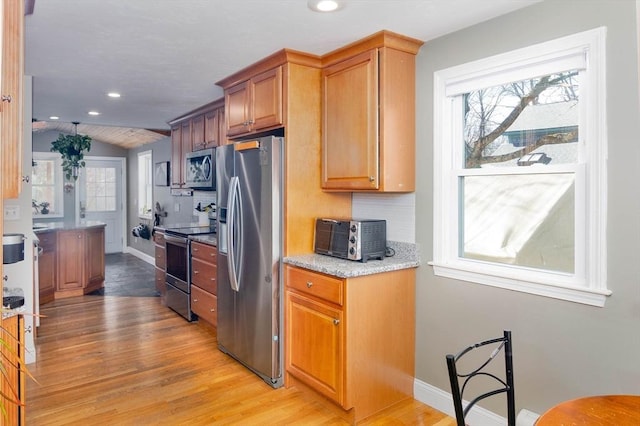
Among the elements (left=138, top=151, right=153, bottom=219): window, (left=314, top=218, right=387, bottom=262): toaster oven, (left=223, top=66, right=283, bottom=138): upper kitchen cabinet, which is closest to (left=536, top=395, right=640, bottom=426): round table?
(left=314, top=218, right=387, bottom=262): toaster oven

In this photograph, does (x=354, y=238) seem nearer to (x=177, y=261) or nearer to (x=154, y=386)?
(x=154, y=386)

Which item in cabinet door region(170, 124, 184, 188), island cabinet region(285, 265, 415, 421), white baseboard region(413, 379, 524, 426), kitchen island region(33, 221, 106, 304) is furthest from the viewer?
cabinet door region(170, 124, 184, 188)

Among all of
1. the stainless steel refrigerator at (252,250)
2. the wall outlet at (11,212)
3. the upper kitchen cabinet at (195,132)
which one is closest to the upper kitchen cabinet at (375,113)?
the stainless steel refrigerator at (252,250)

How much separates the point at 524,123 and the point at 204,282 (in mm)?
3060

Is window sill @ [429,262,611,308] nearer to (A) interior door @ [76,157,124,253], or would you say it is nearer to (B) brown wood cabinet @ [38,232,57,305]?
(B) brown wood cabinet @ [38,232,57,305]

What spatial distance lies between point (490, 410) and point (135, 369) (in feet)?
8.17

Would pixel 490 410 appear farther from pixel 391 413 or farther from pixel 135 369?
pixel 135 369

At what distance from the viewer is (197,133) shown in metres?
5.04

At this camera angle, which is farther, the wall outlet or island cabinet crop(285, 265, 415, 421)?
the wall outlet

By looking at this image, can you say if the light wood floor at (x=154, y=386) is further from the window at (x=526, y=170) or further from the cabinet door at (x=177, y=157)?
the cabinet door at (x=177, y=157)

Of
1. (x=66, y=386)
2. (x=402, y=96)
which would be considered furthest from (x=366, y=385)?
(x=66, y=386)

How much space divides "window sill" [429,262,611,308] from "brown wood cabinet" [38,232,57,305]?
4584 mm

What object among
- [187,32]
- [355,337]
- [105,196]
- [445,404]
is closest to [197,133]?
[187,32]

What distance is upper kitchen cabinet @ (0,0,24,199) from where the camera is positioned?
1431 mm
